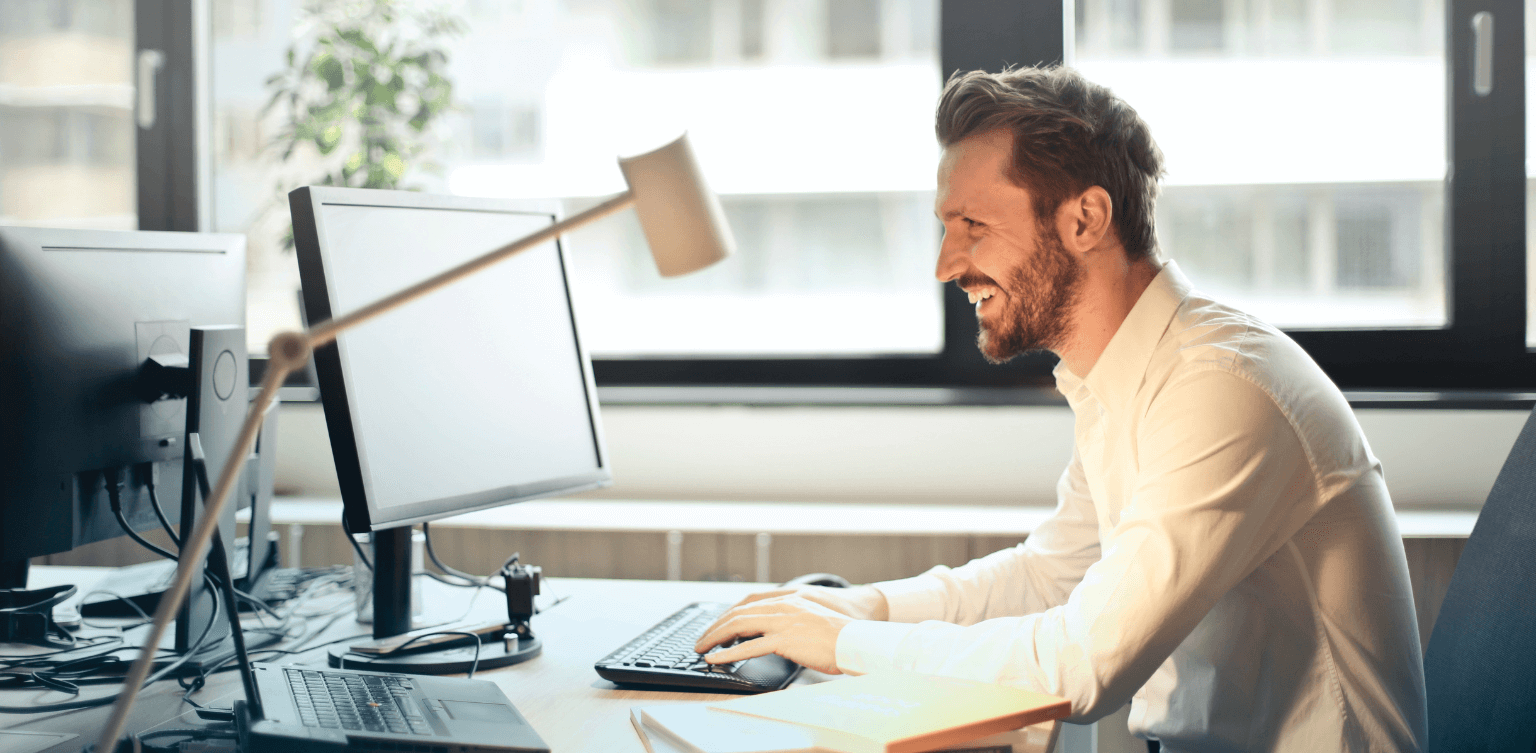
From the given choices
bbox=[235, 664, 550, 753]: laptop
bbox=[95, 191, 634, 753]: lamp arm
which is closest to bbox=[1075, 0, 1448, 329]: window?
bbox=[235, 664, 550, 753]: laptop

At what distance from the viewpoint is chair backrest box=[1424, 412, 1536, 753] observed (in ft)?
3.17

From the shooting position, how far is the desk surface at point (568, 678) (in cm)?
97

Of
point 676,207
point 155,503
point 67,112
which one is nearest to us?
point 676,207

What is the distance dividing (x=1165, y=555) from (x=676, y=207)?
21.1 inches

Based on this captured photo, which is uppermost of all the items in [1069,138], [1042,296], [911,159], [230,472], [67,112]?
[67,112]

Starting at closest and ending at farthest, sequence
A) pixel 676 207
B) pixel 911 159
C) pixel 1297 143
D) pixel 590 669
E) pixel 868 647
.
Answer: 1. pixel 676 207
2. pixel 868 647
3. pixel 590 669
4. pixel 1297 143
5. pixel 911 159

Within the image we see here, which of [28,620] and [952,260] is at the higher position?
[952,260]

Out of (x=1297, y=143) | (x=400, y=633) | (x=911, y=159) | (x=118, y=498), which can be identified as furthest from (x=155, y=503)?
(x=1297, y=143)

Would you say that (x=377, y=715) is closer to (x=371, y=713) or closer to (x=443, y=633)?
(x=371, y=713)

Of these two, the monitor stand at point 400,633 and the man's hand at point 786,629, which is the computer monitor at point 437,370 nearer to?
the monitor stand at point 400,633

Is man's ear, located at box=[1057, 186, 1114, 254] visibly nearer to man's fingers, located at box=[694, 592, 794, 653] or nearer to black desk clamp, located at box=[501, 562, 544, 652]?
man's fingers, located at box=[694, 592, 794, 653]

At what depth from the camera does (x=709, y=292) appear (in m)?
2.59

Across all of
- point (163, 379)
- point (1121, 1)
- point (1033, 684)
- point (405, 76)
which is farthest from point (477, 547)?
point (1121, 1)

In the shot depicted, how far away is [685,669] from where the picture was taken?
108 cm
